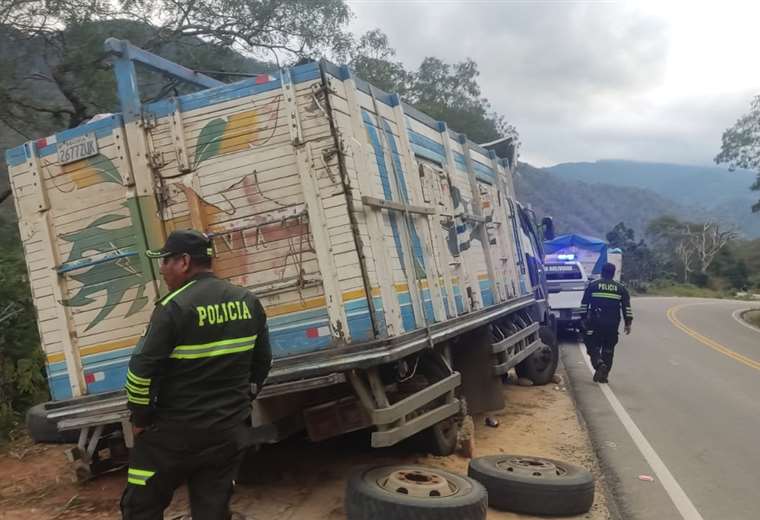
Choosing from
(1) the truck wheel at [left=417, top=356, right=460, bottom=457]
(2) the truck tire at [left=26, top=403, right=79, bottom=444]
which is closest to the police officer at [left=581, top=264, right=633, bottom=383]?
(1) the truck wheel at [left=417, top=356, right=460, bottom=457]

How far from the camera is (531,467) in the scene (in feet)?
17.4

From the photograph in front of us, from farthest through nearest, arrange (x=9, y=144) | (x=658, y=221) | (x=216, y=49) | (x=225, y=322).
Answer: (x=658, y=221), (x=216, y=49), (x=9, y=144), (x=225, y=322)

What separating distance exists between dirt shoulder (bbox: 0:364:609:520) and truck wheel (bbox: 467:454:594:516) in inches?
3.9

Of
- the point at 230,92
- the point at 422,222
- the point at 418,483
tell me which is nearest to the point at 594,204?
the point at 422,222

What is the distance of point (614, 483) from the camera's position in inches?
229

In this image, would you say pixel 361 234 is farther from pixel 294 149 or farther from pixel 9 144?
pixel 9 144

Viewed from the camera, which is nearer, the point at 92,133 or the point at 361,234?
the point at 361,234

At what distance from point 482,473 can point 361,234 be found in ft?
6.66

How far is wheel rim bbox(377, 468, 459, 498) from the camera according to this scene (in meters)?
4.40

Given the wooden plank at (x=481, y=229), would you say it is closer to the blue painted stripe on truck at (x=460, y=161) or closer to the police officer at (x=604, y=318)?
the blue painted stripe on truck at (x=460, y=161)

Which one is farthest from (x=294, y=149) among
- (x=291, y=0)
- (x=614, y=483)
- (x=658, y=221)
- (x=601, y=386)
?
(x=658, y=221)

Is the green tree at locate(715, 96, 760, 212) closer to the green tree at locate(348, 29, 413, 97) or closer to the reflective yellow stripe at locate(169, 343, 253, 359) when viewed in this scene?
the green tree at locate(348, 29, 413, 97)

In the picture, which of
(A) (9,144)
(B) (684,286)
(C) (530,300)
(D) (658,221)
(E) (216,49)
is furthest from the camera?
(D) (658,221)

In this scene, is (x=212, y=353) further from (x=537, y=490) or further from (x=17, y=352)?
(x=17, y=352)
